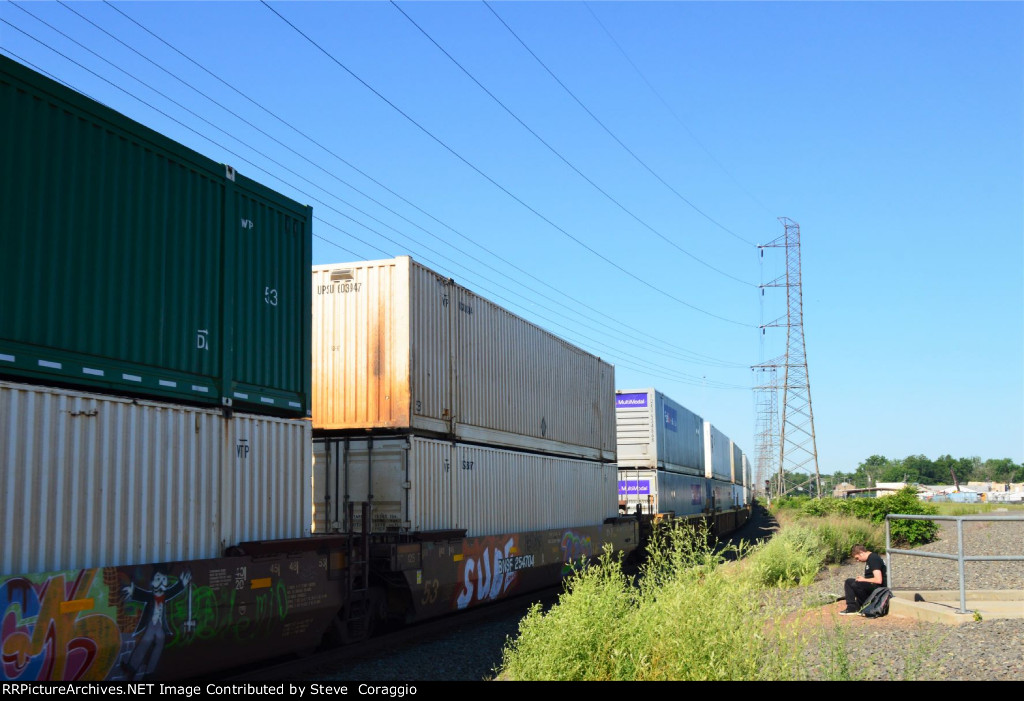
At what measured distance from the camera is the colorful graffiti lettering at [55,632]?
6.26 meters

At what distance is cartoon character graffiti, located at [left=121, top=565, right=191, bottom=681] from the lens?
7.24m

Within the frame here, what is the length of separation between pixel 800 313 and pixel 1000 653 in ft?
181

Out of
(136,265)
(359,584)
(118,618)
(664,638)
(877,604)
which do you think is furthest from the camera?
(877,604)

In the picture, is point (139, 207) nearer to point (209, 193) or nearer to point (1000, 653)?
point (209, 193)

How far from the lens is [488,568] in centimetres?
1380

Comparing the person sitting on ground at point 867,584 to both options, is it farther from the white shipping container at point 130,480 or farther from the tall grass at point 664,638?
the white shipping container at point 130,480

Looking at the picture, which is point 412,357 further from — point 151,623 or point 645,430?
point 645,430

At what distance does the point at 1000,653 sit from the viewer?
316 inches

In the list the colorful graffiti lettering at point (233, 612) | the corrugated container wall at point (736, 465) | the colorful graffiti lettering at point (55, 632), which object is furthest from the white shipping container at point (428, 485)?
the corrugated container wall at point (736, 465)

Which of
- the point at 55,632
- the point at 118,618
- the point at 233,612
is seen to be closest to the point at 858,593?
the point at 233,612

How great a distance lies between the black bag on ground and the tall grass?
3.70 meters

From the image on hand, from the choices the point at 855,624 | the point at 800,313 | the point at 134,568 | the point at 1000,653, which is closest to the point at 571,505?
the point at 855,624

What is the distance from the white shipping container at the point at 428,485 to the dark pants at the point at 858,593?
18.7 ft

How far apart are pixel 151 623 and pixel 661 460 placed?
20.9 meters
